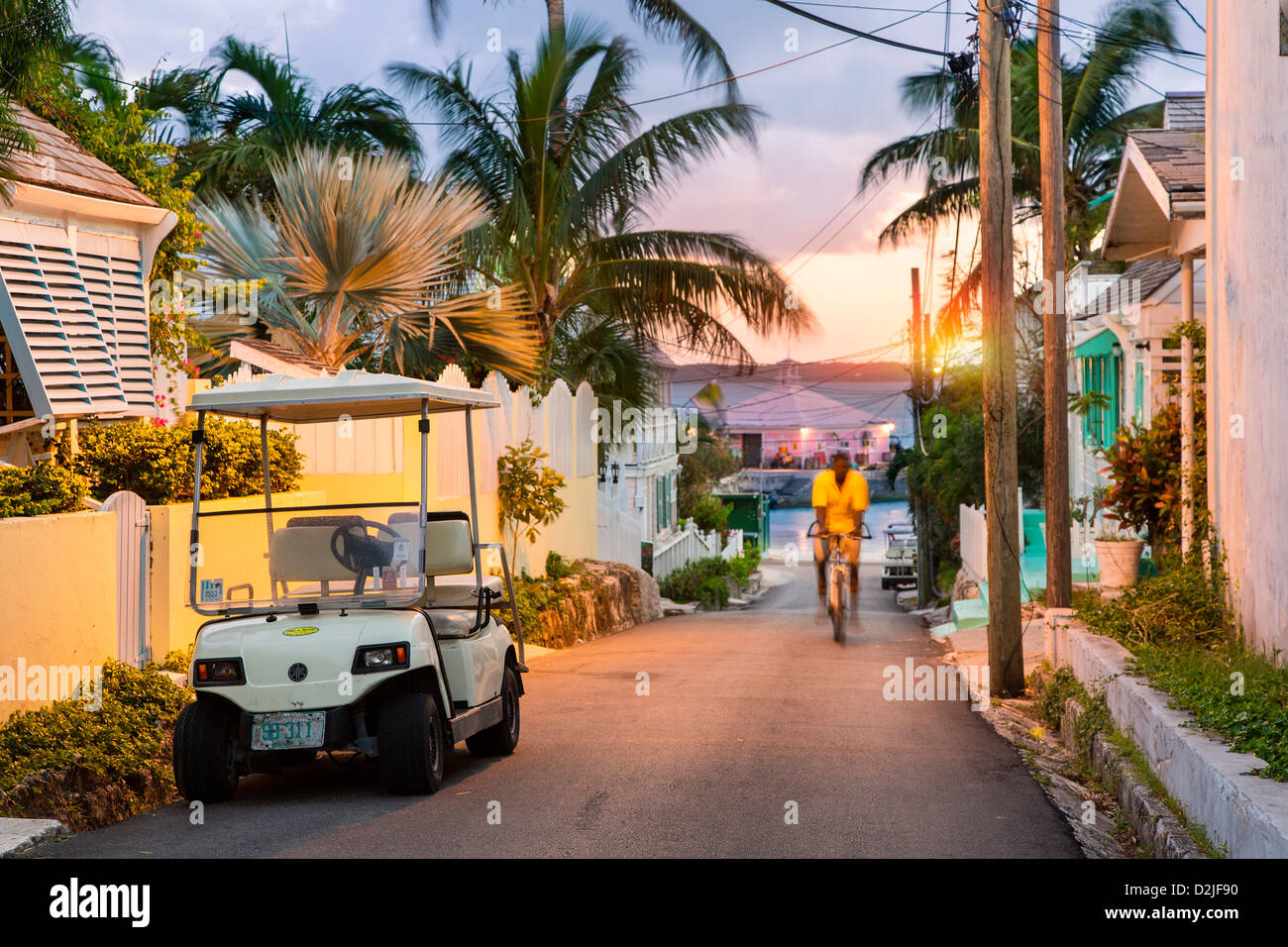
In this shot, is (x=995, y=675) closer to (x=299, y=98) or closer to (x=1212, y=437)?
(x=1212, y=437)

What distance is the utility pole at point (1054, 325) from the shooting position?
570 inches

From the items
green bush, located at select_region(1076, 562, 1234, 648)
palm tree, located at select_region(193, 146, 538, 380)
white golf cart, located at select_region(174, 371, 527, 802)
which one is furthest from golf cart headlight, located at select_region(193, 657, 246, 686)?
palm tree, located at select_region(193, 146, 538, 380)

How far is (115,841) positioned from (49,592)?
7.77 feet

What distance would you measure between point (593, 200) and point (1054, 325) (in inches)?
332

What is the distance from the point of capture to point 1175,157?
13078 millimetres

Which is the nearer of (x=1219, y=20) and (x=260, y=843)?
(x=260, y=843)

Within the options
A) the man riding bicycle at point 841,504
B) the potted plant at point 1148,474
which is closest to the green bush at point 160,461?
the man riding bicycle at point 841,504

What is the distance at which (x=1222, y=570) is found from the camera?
10062 mm

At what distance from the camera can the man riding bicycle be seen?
1555 centimetres

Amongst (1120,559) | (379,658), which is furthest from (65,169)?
(1120,559)

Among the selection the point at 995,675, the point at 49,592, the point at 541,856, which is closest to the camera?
the point at 541,856

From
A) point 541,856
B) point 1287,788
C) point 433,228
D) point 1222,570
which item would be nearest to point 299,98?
point 433,228

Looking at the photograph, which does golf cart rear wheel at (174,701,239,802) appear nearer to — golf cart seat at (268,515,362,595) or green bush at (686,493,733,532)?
golf cart seat at (268,515,362,595)

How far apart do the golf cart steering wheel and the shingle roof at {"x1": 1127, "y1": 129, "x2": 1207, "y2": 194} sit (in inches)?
310
